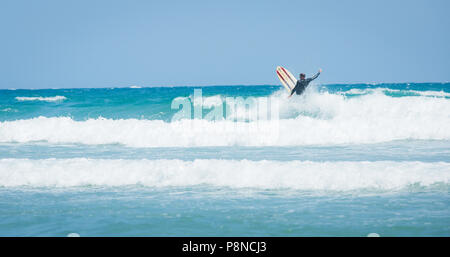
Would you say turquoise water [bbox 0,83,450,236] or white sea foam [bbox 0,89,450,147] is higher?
white sea foam [bbox 0,89,450,147]

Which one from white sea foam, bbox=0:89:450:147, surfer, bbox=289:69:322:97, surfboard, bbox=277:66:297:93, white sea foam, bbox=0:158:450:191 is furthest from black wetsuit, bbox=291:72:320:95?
white sea foam, bbox=0:158:450:191

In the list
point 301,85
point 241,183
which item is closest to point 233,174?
point 241,183

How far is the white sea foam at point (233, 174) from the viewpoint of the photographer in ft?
21.5

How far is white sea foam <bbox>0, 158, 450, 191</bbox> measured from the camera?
6.56m

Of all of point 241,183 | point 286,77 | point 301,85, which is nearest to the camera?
point 241,183

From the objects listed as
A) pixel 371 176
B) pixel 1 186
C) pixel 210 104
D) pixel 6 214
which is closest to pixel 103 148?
pixel 1 186

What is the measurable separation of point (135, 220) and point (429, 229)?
3.31m

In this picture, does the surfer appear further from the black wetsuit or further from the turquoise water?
the turquoise water

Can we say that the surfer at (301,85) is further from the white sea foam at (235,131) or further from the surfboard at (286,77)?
the white sea foam at (235,131)

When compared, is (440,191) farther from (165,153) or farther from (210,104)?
(210,104)

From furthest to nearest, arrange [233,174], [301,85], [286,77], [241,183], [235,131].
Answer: [286,77] → [301,85] → [235,131] → [233,174] → [241,183]

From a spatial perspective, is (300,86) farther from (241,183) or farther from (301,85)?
(241,183)

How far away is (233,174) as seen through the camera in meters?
7.09

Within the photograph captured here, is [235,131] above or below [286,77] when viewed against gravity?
below
